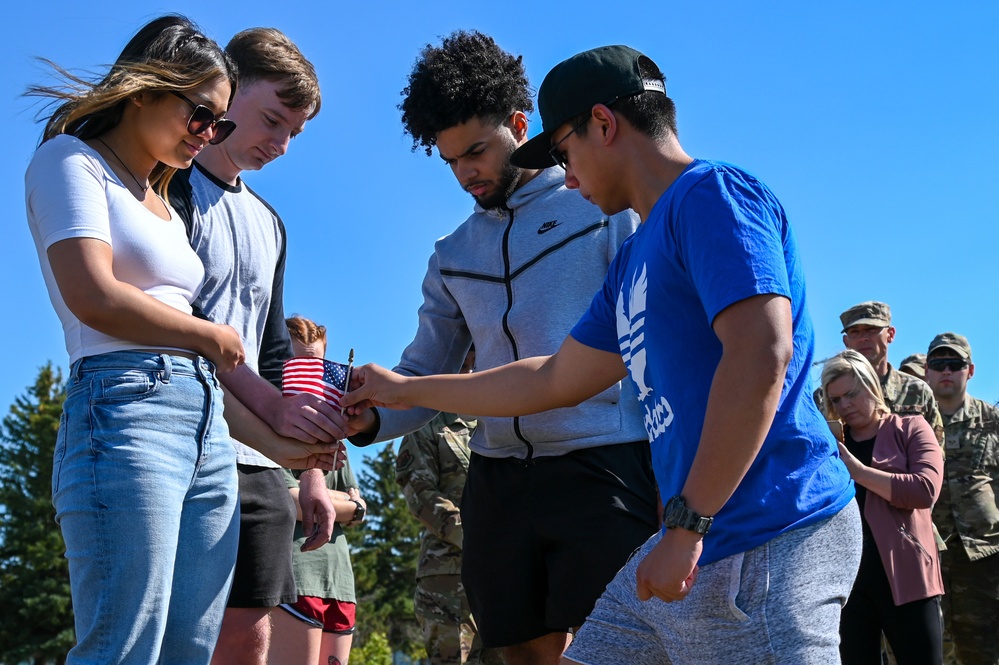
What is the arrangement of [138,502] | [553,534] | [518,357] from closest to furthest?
[138,502]
[553,534]
[518,357]

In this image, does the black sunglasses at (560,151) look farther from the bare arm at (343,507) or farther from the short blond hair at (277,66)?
the bare arm at (343,507)

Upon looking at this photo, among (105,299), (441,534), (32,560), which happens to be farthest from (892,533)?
(32,560)

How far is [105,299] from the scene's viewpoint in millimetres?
2625

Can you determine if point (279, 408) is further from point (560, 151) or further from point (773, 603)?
point (773, 603)

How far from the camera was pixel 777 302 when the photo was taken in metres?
2.29

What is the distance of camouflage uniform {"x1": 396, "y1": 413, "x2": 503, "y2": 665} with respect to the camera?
7.29 m

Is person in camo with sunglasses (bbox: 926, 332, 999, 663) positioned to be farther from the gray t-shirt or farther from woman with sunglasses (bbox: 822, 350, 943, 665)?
the gray t-shirt

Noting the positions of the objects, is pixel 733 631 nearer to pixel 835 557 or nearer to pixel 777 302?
pixel 835 557

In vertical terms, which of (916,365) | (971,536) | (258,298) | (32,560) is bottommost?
(971,536)

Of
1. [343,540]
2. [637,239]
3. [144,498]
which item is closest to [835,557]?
[637,239]

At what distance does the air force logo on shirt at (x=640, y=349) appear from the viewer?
2.65 metres

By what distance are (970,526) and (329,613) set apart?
5009mm

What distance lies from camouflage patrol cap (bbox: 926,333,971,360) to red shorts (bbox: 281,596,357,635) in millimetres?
5555

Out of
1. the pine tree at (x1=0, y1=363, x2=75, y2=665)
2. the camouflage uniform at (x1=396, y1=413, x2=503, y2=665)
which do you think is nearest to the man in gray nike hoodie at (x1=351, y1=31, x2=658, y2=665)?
the camouflage uniform at (x1=396, y1=413, x2=503, y2=665)
